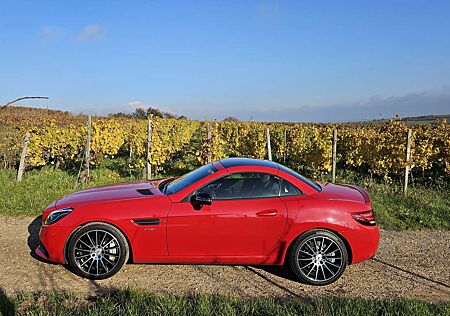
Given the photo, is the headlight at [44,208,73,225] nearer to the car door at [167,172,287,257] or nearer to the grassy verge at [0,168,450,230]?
the car door at [167,172,287,257]

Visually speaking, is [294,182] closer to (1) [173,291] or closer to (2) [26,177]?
(1) [173,291]

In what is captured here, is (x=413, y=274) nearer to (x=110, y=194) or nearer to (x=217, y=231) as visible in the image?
(x=217, y=231)

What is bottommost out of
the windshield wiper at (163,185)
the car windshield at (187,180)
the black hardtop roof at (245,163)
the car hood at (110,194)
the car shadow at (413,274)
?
the car shadow at (413,274)

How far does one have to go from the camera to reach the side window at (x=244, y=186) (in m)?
4.82

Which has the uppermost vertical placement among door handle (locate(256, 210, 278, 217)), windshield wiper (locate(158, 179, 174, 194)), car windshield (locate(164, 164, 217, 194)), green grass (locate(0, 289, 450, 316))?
car windshield (locate(164, 164, 217, 194))

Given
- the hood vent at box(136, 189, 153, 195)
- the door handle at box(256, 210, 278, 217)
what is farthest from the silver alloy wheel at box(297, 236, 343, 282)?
the hood vent at box(136, 189, 153, 195)

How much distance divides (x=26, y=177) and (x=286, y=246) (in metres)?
8.89

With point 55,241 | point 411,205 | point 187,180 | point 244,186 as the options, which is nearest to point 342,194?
point 244,186

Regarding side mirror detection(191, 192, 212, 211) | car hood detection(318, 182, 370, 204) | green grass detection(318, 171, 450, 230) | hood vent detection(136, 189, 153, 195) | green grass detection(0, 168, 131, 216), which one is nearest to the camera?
side mirror detection(191, 192, 212, 211)

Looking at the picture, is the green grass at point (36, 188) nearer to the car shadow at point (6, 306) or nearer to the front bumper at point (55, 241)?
the front bumper at point (55, 241)

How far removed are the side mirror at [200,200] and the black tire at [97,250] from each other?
0.97 meters

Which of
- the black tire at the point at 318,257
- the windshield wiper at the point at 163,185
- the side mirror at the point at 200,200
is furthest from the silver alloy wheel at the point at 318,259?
the windshield wiper at the point at 163,185

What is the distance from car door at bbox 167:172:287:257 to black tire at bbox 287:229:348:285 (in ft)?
1.01

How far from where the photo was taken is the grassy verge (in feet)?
25.2
